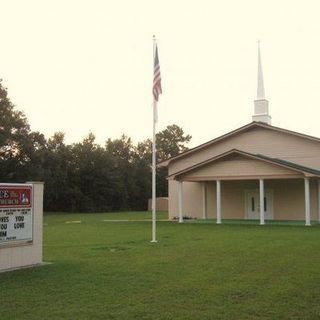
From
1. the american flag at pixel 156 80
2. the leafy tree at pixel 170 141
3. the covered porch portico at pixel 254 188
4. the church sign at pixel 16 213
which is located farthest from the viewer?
the leafy tree at pixel 170 141

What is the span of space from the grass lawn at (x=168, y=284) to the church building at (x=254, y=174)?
1557 cm

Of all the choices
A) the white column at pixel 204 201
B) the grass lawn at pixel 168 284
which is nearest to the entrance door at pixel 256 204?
the white column at pixel 204 201

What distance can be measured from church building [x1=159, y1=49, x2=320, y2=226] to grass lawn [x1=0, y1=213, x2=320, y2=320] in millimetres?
15573

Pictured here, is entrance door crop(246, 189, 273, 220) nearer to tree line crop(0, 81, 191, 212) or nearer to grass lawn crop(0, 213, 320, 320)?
grass lawn crop(0, 213, 320, 320)

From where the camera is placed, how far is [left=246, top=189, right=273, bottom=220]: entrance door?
37.3m

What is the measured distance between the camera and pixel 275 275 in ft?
37.0

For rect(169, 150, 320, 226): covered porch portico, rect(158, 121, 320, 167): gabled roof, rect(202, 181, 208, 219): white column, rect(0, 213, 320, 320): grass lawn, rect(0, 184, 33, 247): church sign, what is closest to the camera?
rect(0, 213, 320, 320): grass lawn

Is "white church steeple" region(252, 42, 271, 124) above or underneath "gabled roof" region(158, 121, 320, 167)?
above

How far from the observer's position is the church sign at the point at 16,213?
40.9 feet

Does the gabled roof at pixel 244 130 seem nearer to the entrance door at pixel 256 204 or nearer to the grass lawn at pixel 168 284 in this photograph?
the entrance door at pixel 256 204

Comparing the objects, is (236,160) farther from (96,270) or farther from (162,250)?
(96,270)

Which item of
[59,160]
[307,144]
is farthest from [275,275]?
[59,160]

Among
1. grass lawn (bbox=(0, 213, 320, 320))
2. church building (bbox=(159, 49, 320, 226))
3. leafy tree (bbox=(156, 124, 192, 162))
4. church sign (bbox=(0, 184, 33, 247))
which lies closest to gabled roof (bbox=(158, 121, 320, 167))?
church building (bbox=(159, 49, 320, 226))

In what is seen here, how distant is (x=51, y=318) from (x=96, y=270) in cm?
464
